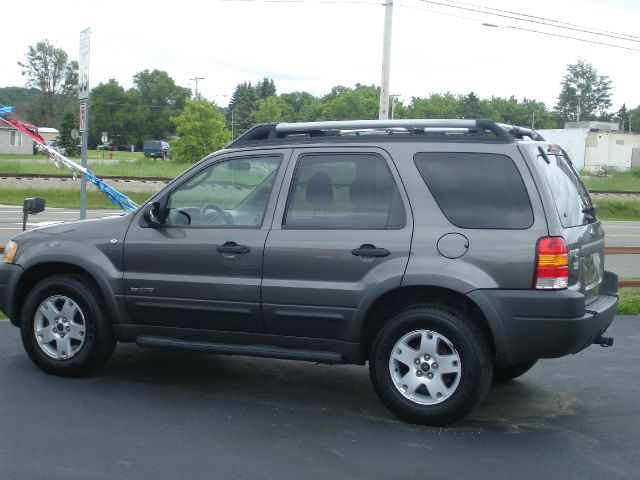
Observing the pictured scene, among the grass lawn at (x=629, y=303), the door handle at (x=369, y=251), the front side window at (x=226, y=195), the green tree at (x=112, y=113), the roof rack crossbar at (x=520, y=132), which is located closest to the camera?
the door handle at (x=369, y=251)

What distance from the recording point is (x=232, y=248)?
5.93m

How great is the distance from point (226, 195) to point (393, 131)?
134 centimetres

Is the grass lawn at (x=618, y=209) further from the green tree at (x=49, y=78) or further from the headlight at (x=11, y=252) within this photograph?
the green tree at (x=49, y=78)

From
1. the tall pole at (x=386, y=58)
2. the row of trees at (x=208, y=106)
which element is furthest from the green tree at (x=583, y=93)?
the tall pole at (x=386, y=58)

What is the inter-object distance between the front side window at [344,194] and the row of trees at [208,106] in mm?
44292

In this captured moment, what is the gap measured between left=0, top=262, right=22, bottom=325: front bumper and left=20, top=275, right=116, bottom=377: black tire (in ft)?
0.54

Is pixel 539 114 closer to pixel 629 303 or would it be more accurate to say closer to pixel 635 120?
pixel 635 120

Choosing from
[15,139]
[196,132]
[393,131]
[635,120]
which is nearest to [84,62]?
[393,131]

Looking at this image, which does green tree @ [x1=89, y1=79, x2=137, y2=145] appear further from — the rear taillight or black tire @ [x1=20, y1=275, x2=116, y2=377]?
the rear taillight

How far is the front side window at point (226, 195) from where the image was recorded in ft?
19.9

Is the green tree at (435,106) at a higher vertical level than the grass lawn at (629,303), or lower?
higher

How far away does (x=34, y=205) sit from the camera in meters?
8.66

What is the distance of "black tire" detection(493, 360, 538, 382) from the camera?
655cm

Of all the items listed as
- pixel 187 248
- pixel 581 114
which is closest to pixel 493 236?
pixel 187 248
